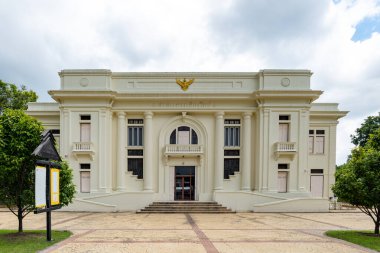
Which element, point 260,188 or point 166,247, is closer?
point 166,247

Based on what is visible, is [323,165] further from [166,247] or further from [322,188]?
[166,247]

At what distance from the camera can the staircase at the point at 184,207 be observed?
19.7 m

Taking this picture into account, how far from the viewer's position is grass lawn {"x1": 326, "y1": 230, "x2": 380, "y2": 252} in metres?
9.73

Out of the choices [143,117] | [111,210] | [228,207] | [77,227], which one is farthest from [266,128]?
[77,227]

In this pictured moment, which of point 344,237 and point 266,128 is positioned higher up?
point 266,128

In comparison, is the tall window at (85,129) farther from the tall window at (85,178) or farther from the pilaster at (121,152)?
the pilaster at (121,152)

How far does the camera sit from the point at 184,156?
22188 mm

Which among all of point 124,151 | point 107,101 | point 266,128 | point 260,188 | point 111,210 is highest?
point 107,101

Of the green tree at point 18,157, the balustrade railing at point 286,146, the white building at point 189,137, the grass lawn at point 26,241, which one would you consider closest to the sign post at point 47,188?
the grass lawn at point 26,241

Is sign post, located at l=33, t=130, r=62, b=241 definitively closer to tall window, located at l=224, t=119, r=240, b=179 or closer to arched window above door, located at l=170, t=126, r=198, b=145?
arched window above door, located at l=170, t=126, r=198, b=145

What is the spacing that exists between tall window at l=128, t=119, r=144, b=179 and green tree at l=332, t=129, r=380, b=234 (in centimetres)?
1501

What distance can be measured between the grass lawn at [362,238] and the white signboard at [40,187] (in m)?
11.6

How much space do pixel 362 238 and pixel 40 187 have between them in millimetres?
12438

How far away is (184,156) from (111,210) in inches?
276
